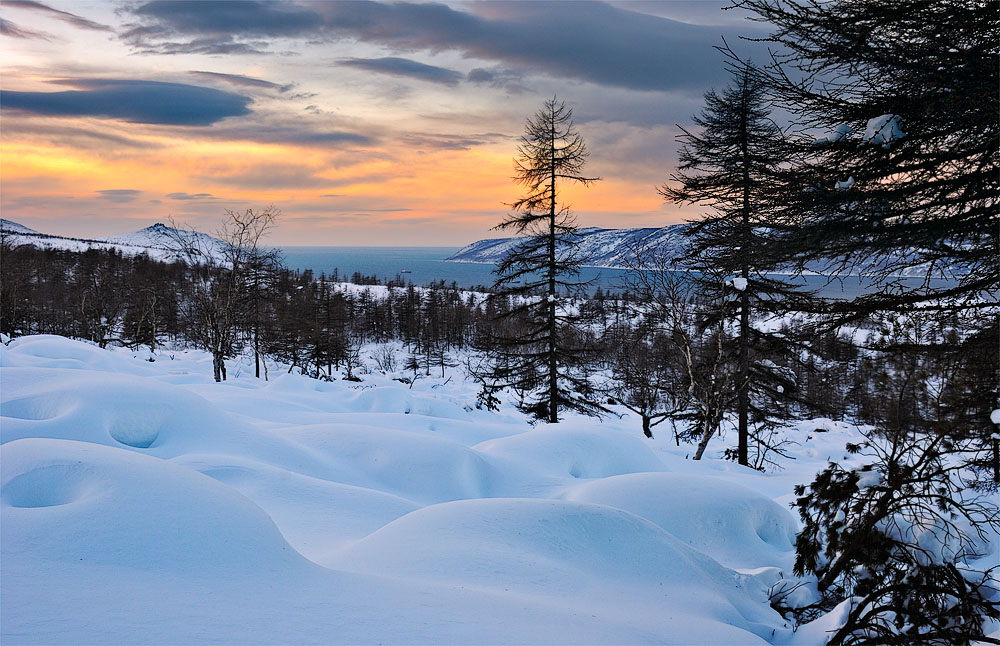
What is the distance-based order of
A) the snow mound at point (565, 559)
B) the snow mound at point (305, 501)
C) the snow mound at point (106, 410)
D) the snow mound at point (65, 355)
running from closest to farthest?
the snow mound at point (565, 559)
the snow mound at point (305, 501)
the snow mound at point (106, 410)
the snow mound at point (65, 355)

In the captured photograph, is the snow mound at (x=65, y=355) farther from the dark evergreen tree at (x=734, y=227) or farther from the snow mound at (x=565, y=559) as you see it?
the dark evergreen tree at (x=734, y=227)

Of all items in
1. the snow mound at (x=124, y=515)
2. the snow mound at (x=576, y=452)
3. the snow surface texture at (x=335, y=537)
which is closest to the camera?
the snow surface texture at (x=335, y=537)

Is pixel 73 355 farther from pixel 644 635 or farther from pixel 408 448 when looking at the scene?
pixel 644 635

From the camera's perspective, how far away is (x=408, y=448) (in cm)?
863

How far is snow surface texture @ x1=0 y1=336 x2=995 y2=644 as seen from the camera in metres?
2.74

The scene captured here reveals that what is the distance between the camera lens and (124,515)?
10.7ft

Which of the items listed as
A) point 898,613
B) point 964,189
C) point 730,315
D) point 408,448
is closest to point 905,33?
point 964,189

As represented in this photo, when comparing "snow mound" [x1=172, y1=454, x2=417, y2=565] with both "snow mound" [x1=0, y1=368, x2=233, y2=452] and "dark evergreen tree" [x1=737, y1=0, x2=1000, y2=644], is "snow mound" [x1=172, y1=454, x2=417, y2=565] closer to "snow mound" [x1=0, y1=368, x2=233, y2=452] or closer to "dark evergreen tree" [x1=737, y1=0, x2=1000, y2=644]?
"snow mound" [x1=0, y1=368, x2=233, y2=452]

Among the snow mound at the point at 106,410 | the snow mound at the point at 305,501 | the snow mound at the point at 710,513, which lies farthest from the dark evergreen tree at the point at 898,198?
the snow mound at the point at 106,410

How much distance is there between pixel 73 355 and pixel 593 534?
46.3 ft

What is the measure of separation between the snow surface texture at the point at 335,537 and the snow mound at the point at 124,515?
0.04 ft

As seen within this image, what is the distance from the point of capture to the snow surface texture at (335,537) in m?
2.74

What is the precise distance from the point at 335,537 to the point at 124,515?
2.47m

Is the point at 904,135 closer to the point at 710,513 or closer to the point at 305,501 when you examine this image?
the point at 710,513
